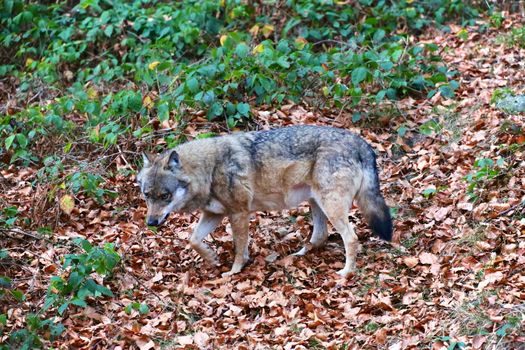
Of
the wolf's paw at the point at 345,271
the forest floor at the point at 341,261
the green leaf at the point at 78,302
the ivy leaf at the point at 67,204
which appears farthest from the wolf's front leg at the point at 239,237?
the ivy leaf at the point at 67,204

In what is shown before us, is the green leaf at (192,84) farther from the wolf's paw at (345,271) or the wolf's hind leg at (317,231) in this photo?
the wolf's paw at (345,271)

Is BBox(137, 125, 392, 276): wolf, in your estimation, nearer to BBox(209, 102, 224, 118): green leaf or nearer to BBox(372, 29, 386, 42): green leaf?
BBox(209, 102, 224, 118): green leaf

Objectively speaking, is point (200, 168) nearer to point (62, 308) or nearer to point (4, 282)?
point (62, 308)

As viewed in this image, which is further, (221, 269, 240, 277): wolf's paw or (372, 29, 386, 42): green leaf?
(372, 29, 386, 42): green leaf

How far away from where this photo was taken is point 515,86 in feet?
36.4

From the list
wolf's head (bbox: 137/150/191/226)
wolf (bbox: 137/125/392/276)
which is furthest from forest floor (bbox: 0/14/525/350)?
wolf's head (bbox: 137/150/191/226)

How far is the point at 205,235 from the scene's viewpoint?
28.5ft

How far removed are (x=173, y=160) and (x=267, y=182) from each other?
108 centimetres

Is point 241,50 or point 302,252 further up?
point 241,50

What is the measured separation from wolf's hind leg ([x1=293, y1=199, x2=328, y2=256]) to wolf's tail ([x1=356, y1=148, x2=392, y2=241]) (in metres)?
0.59

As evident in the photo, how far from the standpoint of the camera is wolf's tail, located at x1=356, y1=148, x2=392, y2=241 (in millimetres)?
8070

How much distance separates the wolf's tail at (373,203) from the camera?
8070 mm

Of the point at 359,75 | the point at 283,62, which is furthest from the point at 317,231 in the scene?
the point at 283,62

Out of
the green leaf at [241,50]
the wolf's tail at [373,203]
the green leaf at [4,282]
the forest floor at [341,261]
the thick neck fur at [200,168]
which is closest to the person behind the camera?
the forest floor at [341,261]
